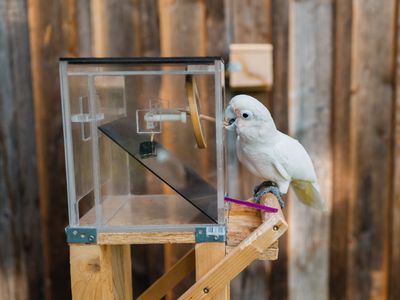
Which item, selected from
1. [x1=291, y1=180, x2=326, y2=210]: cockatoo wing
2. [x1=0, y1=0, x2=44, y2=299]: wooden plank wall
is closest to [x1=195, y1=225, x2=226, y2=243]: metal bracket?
[x1=291, y1=180, x2=326, y2=210]: cockatoo wing

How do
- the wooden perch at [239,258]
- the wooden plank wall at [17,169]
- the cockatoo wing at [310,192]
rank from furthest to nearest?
the wooden plank wall at [17,169]
the cockatoo wing at [310,192]
the wooden perch at [239,258]

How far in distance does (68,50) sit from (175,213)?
62cm

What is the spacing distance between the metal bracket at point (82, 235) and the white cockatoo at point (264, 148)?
29 cm

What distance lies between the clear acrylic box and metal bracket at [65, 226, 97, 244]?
0.01 m

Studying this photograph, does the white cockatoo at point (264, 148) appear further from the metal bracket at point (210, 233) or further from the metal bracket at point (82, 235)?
the metal bracket at point (82, 235)

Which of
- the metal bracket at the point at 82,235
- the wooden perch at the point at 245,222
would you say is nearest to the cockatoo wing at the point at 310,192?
the wooden perch at the point at 245,222

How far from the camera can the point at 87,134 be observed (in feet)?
2.61

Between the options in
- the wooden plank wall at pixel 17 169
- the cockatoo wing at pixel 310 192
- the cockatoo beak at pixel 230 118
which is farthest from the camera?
the wooden plank wall at pixel 17 169

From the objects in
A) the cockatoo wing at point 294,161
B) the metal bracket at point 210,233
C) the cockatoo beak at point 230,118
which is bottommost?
the metal bracket at point 210,233

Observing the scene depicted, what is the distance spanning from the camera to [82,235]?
740 mm

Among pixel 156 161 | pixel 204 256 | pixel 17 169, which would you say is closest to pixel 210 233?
pixel 204 256

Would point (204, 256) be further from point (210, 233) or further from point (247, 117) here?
point (247, 117)

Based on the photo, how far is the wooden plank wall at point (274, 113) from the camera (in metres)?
1.21

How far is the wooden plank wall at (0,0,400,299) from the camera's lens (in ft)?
3.97
